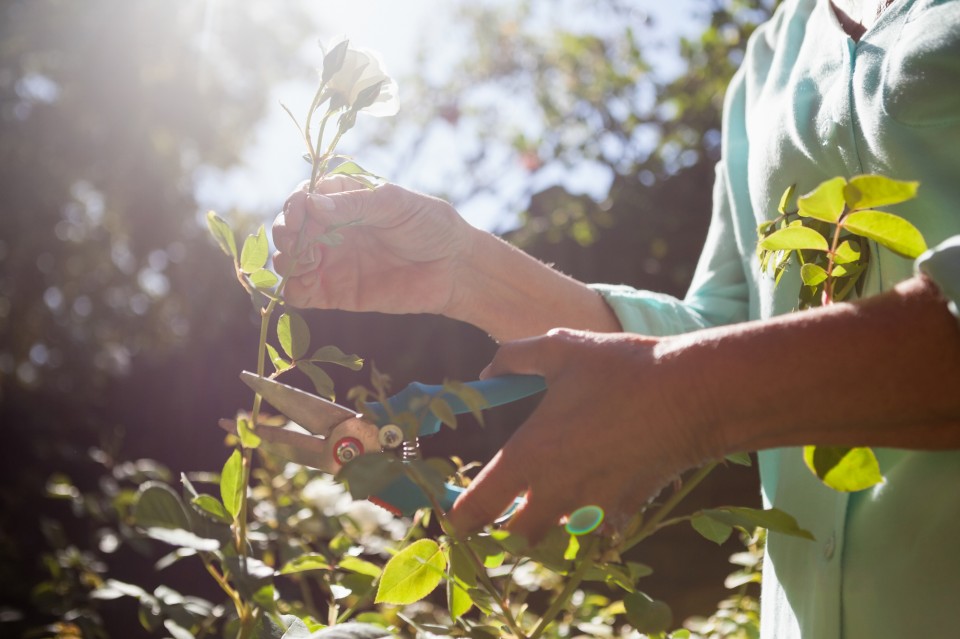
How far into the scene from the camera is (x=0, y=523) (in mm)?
5141

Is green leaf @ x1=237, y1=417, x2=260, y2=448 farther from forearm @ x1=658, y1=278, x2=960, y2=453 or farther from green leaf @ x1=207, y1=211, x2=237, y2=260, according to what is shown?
forearm @ x1=658, y1=278, x2=960, y2=453

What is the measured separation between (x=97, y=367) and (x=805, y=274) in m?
15.2

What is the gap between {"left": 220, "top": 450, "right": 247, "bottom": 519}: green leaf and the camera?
3.31 feet

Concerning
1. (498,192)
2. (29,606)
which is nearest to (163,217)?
(498,192)

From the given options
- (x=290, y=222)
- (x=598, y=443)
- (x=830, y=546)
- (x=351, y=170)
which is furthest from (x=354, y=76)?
(x=830, y=546)

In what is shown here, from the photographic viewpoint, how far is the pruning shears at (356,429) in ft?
3.11

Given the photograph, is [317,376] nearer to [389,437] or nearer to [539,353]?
[389,437]

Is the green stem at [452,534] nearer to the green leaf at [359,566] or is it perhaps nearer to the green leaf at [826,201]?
the green leaf at [359,566]

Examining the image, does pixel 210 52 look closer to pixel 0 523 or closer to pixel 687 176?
pixel 0 523

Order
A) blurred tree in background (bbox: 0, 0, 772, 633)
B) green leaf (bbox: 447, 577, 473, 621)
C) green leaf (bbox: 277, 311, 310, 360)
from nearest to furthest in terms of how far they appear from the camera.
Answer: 1. green leaf (bbox: 447, 577, 473, 621)
2. green leaf (bbox: 277, 311, 310, 360)
3. blurred tree in background (bbox: 0, 0, 772, 633)

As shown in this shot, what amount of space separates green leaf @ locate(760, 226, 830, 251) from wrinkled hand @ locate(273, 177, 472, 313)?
585mm

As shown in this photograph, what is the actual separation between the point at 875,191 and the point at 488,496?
44cm

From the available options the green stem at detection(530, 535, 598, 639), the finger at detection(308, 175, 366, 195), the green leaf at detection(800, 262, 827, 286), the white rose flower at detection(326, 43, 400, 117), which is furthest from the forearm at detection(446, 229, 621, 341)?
the green stem at detection(530, 535, 598, 639)

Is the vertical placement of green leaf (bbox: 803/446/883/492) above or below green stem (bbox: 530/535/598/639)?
above
